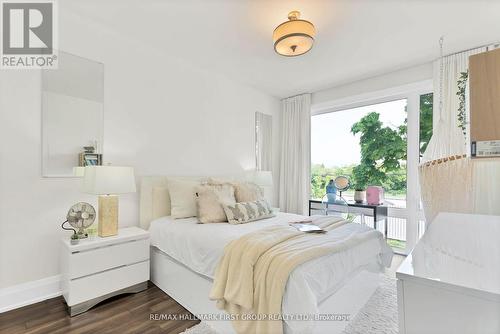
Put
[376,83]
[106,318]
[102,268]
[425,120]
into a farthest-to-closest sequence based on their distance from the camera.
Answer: [376,83] → [425,120] → [102,268] → [106,318]

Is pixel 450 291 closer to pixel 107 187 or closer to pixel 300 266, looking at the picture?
pixel 300 266

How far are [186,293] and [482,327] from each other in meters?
2.02

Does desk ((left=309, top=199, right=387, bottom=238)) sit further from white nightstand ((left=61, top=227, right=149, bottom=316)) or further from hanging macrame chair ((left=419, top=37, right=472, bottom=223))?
white nightstand ((left=61, top=227, right=149, bottom=316))

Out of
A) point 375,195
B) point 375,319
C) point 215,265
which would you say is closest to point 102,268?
point 215,265

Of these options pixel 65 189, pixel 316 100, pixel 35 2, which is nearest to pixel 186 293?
pixel 65 189

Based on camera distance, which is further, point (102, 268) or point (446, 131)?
point (446, 131)

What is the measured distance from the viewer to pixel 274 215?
2922 mm

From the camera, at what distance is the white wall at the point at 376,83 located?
10.8 ft

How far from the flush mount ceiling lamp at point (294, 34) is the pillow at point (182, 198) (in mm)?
1742

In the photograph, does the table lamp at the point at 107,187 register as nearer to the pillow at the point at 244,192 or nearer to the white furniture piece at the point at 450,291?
the pillow at the point at 244,192

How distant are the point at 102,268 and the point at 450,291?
2.38 metres

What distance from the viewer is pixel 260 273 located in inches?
59.4

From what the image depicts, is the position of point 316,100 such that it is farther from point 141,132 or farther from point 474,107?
point 474,107

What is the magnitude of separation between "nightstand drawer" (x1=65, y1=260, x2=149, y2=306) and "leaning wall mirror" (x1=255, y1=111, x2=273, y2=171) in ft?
8.49
